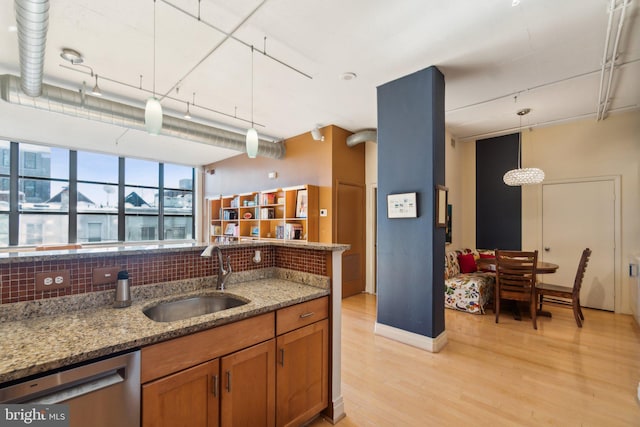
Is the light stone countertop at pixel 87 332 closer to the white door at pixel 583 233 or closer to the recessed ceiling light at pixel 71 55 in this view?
the recessed ceiling light at pixel 71 55

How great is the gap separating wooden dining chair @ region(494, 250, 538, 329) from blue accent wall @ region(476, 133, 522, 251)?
178 cm

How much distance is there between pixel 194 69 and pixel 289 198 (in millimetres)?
2684

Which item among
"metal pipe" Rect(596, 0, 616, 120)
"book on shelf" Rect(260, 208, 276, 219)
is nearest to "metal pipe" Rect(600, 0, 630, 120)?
"metal pipe" Rect(596, 0, 616, 120)

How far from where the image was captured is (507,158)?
5.42 meters

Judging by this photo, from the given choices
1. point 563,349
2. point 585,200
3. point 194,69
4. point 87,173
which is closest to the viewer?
point 563,349

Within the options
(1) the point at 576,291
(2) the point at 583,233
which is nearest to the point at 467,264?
(1) the point at 576,291

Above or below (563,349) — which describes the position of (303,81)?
above

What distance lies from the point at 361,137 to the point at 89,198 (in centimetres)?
626

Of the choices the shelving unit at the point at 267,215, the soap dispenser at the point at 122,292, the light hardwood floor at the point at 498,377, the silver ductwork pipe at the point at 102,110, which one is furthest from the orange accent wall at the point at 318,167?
the soap dispenser at the point at 122,292

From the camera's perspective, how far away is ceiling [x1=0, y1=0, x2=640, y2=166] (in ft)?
7.68

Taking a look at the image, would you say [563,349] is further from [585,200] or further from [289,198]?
[289,198]

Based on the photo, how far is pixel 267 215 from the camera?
588cm

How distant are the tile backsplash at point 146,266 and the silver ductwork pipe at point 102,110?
3.03 metres

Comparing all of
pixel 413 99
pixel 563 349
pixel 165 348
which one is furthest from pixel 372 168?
pixel 165 348
